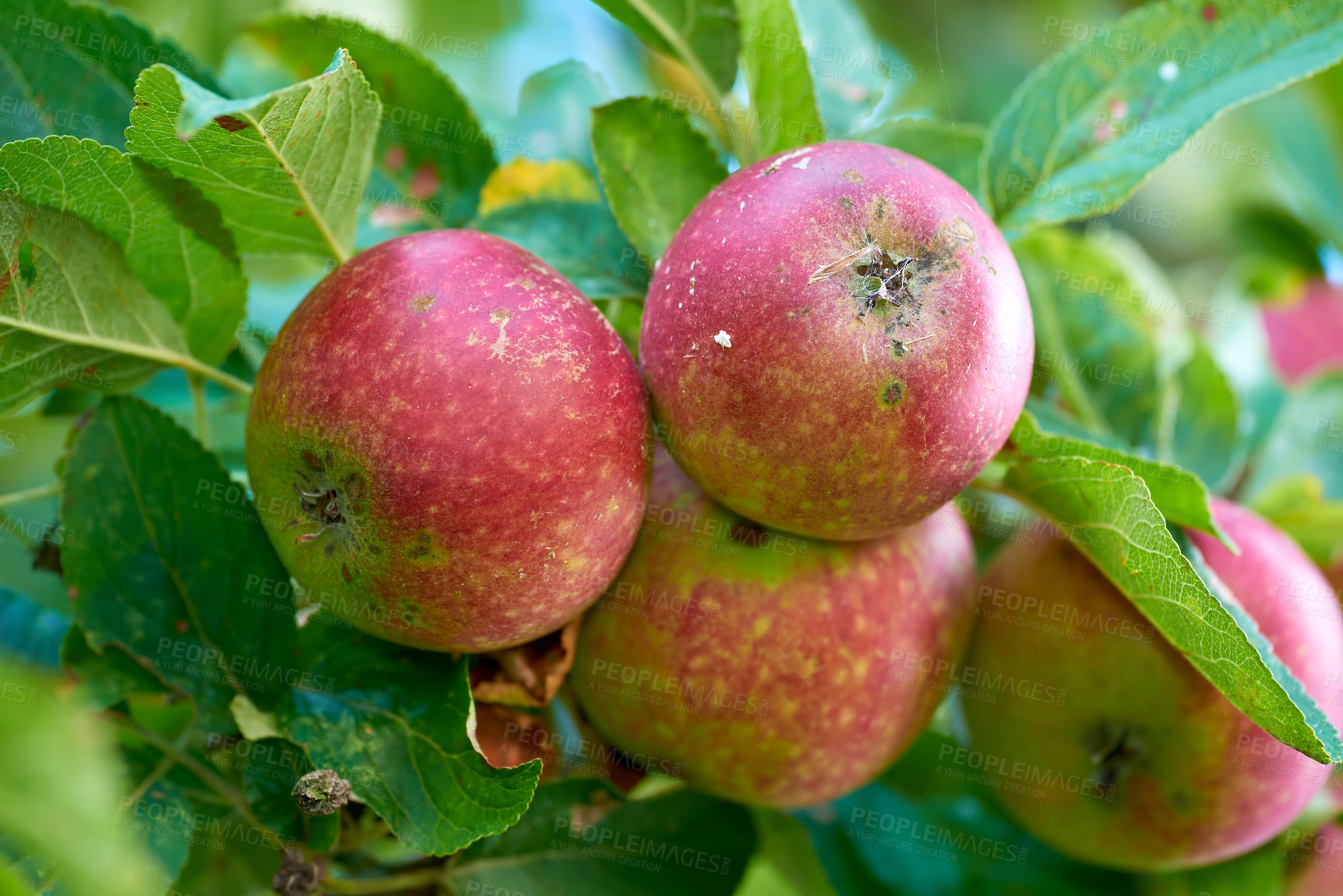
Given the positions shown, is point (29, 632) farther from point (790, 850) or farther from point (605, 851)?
point (790, 850)

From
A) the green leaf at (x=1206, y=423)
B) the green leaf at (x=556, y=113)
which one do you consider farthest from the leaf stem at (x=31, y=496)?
the green leaf at (x=1206, y=423)

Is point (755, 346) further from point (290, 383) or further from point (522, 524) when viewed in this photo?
point (290, 383)

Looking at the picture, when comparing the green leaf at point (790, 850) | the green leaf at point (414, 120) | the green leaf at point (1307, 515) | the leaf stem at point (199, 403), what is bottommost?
the green leaf at point (790, 850)

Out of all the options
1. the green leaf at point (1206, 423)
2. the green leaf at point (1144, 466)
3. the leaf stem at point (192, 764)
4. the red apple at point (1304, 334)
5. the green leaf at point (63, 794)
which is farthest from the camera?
the red apple at point (1304, 334)

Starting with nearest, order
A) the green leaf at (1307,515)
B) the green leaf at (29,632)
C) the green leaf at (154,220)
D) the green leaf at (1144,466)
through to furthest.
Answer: the green leaf at (154,220) → the green leaf at (1144,466) → the green leaf at (29,632) → the green leaf at (1307,515)

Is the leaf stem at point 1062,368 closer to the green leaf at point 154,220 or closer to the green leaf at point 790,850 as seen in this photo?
the green leaf at point 790,850
